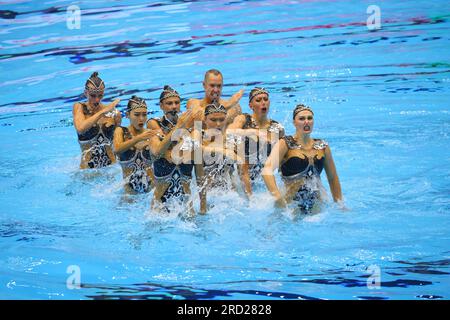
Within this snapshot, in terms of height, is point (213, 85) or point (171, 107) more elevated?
point (213, 85)

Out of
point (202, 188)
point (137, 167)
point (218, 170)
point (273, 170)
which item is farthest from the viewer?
point (137, 167)

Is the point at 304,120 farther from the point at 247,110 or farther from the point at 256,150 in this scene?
the point at 247,110

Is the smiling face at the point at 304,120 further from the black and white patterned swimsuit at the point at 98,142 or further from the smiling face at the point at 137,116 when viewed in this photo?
the black and white patterned swimsuit at the point at 98,142

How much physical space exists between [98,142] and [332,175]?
3080mm

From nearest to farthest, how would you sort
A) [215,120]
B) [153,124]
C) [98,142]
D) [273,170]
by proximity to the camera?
1. [273,170]
2. [215,120]
3. [153,124]
4. [98,142]

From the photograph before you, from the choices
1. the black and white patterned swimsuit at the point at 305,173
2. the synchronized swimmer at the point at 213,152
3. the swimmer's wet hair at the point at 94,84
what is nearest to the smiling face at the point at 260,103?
the synchronized swimmer at the point at 213,152

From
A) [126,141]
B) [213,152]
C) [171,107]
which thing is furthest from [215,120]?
[126,141]

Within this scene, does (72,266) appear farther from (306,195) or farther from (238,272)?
(306,195)

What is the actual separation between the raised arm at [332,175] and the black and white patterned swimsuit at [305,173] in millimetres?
44

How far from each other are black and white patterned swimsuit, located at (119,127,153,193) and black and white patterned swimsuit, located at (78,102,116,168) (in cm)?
96

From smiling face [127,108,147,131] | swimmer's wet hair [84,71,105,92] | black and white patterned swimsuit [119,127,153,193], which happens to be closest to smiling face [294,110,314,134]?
smiling face [127,108,147,131]

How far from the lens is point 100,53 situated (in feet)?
47.0

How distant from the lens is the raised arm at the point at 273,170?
21.7 ft

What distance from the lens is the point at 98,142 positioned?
8.75 m
